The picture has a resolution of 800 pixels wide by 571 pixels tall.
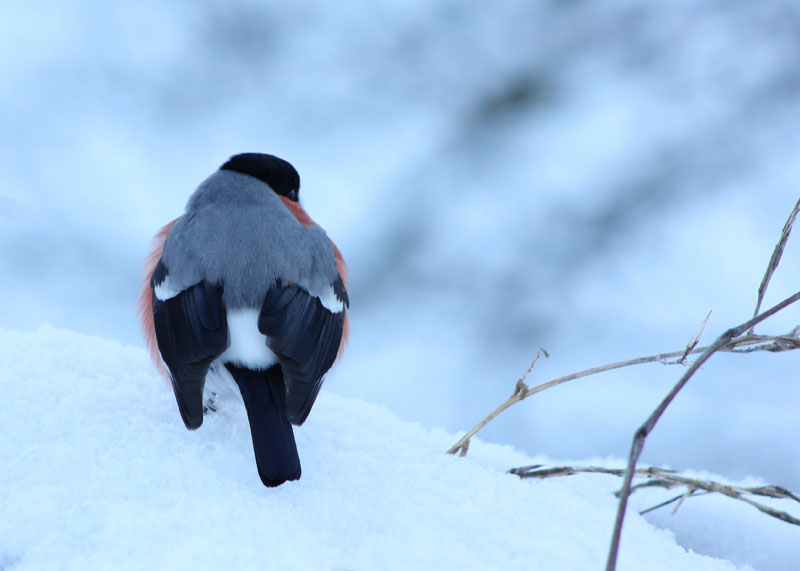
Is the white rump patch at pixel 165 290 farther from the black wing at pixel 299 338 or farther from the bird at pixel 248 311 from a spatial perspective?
the black wing at pixel 299 338

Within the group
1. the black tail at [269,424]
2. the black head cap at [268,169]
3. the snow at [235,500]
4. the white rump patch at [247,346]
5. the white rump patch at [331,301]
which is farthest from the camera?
the black head cap at [268,169]

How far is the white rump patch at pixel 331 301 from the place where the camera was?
212 centimetres

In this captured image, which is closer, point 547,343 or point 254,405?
point 254,405

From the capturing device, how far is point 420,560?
1366 mm

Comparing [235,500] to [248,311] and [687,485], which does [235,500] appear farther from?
[687,485]

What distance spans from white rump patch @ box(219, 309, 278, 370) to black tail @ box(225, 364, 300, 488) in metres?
0.02

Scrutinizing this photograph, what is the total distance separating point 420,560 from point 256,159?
1.74 m

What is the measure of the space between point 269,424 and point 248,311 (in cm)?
38

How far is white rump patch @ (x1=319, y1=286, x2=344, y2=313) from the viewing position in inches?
83.5

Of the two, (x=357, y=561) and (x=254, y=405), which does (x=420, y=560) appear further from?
(x=254, y=405)

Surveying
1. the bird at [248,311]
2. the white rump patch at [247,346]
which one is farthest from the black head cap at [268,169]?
the white rump patch at [247,346]

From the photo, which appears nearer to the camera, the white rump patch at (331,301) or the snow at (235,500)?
the snow at (235,500)

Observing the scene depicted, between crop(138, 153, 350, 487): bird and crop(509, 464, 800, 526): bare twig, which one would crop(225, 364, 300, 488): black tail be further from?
crop(509, 464, 800, 526): bare twig

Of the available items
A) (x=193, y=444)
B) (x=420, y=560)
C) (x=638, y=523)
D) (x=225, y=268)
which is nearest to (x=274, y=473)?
(x=193, y=444)
